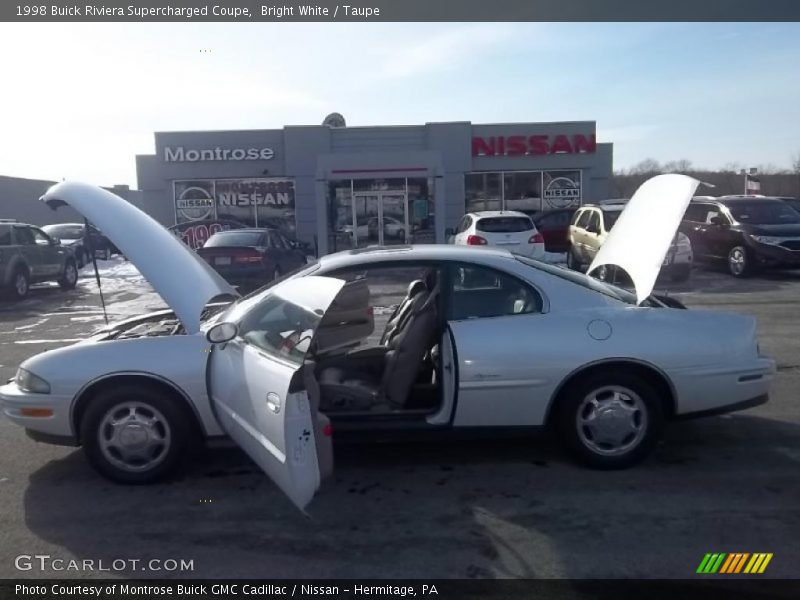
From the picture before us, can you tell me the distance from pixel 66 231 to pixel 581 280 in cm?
2657

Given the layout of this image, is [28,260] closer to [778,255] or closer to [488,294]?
[488,294]

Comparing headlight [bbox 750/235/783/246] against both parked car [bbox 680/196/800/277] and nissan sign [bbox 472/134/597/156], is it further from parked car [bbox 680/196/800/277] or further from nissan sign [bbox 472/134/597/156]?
nissan sign [bbox 472/134/597/156]

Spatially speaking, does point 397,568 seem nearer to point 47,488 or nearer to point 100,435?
point 100,435

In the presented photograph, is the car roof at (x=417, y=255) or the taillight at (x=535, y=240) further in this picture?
the taillight at (x=535, y=240)

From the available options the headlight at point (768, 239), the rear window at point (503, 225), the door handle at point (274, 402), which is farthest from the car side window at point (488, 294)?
the headlight at point (768, 239)

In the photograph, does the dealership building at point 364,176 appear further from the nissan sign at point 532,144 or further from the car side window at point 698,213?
the car side window at point 698,213

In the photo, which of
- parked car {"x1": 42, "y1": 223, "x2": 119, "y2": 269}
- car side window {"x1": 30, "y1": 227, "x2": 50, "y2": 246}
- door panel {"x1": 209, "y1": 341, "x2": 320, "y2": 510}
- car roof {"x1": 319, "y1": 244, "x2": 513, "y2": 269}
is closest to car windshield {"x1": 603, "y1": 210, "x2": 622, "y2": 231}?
car roof {"x1": 319, "y1": 244, "x2": 513, "y2": 269}

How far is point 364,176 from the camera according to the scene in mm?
25062

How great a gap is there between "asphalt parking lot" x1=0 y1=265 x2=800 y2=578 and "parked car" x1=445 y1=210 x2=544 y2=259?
Result: 10.8 meters

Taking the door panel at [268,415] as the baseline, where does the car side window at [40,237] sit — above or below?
above

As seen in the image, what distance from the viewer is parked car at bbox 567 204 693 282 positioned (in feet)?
50.8

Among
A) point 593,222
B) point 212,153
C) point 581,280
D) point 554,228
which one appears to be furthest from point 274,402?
point 212,153

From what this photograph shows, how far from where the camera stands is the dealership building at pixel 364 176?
2528 centimetres

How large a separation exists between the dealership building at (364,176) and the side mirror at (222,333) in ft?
69.2
